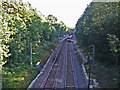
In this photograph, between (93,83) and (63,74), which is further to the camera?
(63,74)

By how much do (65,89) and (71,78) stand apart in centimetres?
466

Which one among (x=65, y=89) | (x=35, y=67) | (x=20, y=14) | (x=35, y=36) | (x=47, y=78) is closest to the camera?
(x=65, y=89)

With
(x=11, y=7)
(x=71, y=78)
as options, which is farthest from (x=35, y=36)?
(x=71, y=78)

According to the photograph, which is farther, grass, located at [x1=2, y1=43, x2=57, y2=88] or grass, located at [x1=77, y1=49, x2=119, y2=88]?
grass, located at [x1=77, y1=49, x2=119, y2=88]

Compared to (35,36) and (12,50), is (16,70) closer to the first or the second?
(12,50)

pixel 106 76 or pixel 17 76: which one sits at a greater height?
pixel 17 76

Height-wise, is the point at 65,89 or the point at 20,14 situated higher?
the point at 20,14

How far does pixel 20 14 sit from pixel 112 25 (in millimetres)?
19384

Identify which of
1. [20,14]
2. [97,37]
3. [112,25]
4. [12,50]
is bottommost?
[12,50]

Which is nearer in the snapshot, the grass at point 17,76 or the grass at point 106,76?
the grass at point 17,76

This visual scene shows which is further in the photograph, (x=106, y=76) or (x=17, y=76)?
(x=106, y=76)

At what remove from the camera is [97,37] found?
952 inches

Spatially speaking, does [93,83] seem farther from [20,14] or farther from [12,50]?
[20,14]

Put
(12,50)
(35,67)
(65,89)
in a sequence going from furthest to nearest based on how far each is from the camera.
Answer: (35,67) → (12,50) → (65,89)
